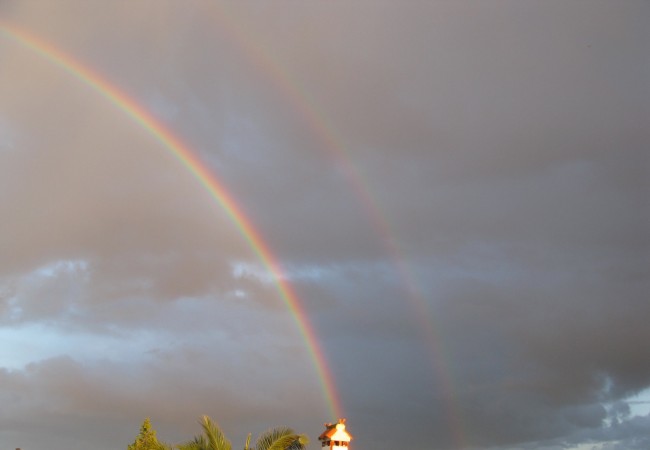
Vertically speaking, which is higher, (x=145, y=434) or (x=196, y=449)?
(x=145, y=434)

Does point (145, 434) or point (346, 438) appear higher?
point (145, 434)

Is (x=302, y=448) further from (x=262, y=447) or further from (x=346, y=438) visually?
(x=346, y=438)

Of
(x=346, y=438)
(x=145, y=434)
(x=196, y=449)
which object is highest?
(x=145, y=434)

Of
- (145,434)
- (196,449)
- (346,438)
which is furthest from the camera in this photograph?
(145,434)

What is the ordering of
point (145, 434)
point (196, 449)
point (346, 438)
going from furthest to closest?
1. point (145, 434)
2. point (196, 449)
3. point (346, 438)

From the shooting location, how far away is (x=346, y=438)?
17.3 metres

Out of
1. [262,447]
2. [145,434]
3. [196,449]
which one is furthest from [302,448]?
[145,434]

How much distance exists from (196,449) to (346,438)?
6.87 m

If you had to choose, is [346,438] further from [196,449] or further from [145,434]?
[145,434]

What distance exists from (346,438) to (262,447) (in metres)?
6.21

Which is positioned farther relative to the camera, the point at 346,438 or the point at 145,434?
the point at 145,434

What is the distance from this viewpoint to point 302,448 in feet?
76.0

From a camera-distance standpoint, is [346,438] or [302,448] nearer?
[346,438]

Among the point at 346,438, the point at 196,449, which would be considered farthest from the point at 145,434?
the point at 346,438
